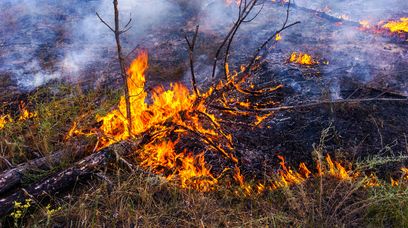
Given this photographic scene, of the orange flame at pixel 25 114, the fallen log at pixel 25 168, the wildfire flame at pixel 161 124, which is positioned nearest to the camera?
the fallen log at pixel 25 168

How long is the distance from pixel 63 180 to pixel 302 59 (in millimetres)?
3960

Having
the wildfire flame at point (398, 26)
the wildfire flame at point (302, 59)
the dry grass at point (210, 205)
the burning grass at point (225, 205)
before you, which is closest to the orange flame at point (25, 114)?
the dry grass at point (210, 205)

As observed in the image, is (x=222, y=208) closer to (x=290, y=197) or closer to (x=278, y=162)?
(x=290, y=197)

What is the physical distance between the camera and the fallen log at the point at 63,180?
276cm

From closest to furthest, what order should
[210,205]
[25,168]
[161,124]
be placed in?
[210,205]
[25,168]
[161,124]

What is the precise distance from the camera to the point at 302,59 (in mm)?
5168

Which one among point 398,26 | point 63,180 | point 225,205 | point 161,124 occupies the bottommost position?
point 225,205

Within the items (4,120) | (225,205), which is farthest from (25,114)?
(225,205)

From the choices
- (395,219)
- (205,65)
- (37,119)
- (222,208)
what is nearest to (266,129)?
(222,208)

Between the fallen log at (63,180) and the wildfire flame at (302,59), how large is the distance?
3.29 metres

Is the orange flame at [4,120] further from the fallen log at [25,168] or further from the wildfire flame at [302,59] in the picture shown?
the wildfire flame at [302,59]

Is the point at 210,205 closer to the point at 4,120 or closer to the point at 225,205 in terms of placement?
the point at 225,205

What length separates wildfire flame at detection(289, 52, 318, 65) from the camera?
16.8 feet

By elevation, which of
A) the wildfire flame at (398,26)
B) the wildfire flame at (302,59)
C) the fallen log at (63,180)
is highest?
the wildfire flame at (398,26)
